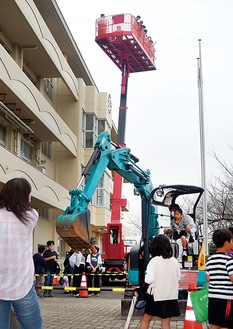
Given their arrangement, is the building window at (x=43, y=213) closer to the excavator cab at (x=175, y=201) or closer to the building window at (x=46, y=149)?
the building window at (x=46, y=149)

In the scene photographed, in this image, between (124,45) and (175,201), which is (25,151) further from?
(175,201)

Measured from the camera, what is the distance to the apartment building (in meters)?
19.2

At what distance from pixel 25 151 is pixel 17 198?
20.6 m

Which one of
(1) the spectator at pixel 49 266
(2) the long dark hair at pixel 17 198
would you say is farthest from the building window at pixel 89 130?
(2) the long dark hair at pixel 17 198

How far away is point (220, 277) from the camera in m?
5.86

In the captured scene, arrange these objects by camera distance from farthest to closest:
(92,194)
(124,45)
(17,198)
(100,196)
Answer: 1. (100,196)
2. (124,45)
3. (92,194)
4. (17,198)

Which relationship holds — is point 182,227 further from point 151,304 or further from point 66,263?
point 66,263

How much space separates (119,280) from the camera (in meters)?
23.0

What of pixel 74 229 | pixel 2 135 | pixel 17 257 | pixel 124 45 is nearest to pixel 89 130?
pixel 124 45

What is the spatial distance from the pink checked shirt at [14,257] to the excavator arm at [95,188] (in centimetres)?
644

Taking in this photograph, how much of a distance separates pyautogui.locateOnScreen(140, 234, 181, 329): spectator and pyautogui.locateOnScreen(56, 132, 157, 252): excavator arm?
394 cm

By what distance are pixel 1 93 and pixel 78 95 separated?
1082cm

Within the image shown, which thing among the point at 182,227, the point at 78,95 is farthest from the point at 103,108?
the point at 182,227

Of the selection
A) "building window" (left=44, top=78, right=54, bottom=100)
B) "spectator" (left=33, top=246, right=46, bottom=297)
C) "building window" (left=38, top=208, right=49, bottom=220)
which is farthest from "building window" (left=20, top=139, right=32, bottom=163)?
"spectator" (left=33, top=246, right=46, bottom=297)
